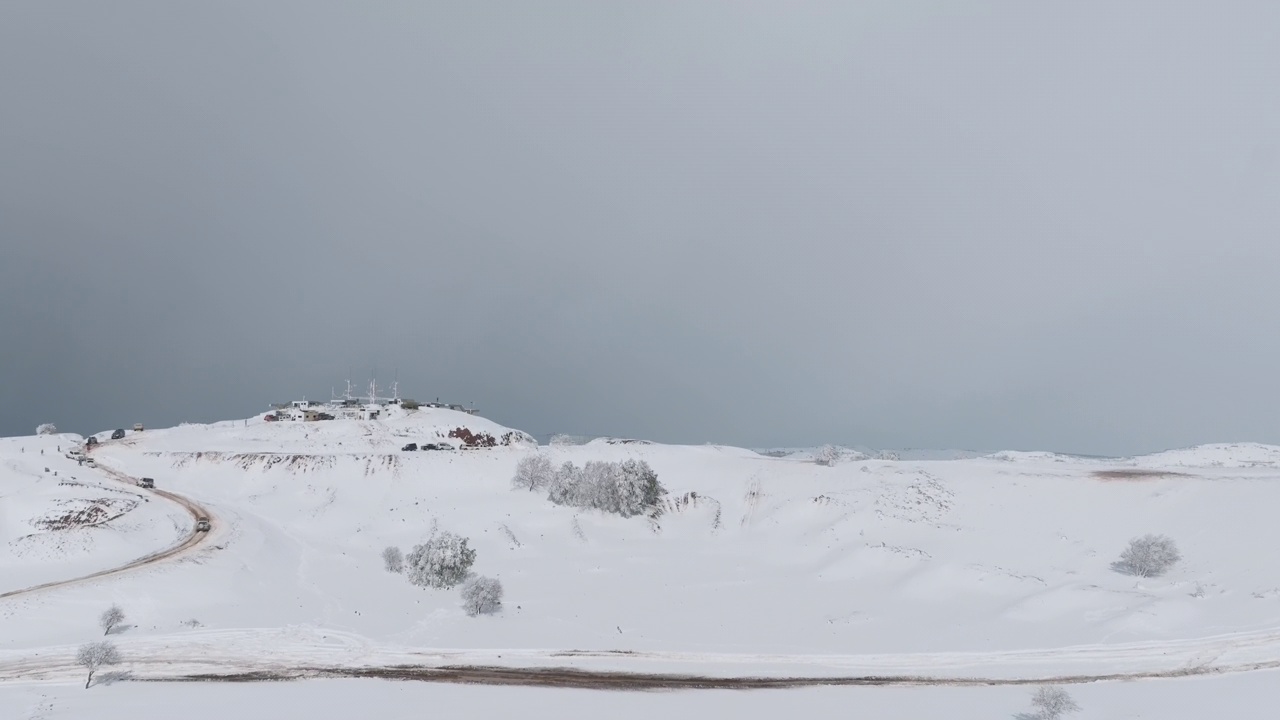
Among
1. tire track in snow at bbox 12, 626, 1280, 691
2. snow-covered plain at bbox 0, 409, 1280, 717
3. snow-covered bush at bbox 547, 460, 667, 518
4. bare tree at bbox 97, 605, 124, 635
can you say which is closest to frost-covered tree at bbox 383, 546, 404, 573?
snow-covered plain at bbox 0, 409, 1280, 717

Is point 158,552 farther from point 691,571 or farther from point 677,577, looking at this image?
point 691,571

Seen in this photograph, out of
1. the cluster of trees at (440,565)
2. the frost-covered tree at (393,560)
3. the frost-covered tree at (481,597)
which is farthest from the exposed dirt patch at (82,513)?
the frost-covered tree at (481,597)

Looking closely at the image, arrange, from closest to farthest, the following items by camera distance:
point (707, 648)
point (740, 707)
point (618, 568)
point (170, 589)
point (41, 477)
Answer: point (740, 707)
point (707, 648)
point (170, 589)
point (618, 568)
point (41, 477)

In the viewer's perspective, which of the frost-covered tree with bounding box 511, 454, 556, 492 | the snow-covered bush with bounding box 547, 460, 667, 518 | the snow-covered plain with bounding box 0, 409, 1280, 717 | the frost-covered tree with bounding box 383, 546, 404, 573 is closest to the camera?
the snow-covered plain with bounding box 0, 409, 1280, 717

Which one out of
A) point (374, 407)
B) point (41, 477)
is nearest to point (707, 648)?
point (41, 477)

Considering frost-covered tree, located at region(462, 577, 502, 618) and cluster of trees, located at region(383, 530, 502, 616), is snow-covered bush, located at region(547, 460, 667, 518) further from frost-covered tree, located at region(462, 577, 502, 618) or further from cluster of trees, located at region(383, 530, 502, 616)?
frost-covered tree, located at region(462, 577, 502, 618)

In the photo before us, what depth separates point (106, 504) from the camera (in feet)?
164

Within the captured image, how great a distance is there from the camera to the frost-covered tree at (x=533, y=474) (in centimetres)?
6556

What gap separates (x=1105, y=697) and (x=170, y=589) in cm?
4513

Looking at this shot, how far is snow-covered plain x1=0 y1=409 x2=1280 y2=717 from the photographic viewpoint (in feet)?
96.6

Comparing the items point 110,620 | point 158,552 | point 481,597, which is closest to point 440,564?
point 481,597

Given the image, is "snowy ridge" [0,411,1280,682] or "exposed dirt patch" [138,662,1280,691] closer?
"exposed dirt patch" [138,662,1280,691]

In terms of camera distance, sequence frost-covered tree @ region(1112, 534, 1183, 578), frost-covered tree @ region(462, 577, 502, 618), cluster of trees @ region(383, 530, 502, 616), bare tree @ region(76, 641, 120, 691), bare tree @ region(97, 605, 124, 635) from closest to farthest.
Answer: bare tree @ region(76, 641, 120, 691)
bare tree @ region(97, 605, 124, 635)
frost-covered tree @ region(462, 577, 502, 618)
frost-covered tree @ region(1112, 534, 1183, 578)
cluster of trees @ region(383, 530, 502, 616)

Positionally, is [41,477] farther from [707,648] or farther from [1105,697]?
[1105,697]
